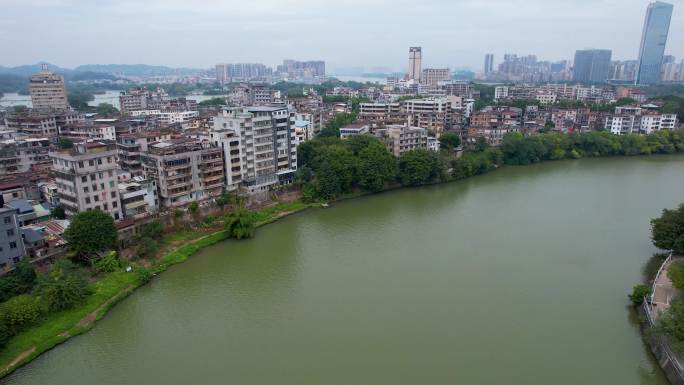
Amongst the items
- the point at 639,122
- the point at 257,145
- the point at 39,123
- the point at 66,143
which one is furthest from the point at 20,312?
the point at 639,122

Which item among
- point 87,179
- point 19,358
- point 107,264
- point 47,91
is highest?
point 47,91

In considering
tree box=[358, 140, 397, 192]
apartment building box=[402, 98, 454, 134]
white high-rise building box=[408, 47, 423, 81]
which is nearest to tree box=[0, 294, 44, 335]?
tree box=[358, 140, 397, 192]

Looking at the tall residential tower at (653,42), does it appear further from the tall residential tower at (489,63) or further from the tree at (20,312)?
the tree at (20,312)

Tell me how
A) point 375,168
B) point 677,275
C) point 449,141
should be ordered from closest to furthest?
point 677,275 → point 375,168 → point 449,141

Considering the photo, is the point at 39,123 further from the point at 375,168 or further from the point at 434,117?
the point at 434,117

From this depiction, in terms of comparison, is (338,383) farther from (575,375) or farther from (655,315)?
(655,315)

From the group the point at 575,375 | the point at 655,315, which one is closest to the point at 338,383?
the point at 575,375

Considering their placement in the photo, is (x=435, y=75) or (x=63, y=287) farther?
(x=435, y=75)

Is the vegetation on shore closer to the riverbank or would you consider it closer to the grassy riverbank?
the grassy riverbank
